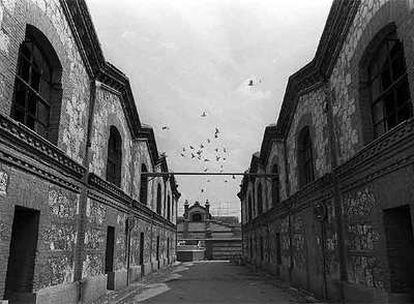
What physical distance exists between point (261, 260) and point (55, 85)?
1709cm

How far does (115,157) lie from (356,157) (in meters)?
8.57

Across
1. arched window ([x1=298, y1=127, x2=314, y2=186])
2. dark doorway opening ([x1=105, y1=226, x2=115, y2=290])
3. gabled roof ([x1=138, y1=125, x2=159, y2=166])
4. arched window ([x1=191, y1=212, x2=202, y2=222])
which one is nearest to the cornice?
dark doorway opening ([x1=105, y1=226, x2=115, y2=290])

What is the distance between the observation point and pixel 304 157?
1303cm

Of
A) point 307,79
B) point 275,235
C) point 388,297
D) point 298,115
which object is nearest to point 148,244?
point 275,235

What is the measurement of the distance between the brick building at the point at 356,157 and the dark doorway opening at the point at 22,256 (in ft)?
19.8

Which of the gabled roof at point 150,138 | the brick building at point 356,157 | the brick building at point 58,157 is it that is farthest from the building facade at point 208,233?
the brick building at point 58,157

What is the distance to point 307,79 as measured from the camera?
1172 centimetres

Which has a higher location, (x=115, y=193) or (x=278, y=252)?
(x=115, y=193)

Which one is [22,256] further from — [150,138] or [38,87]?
[150,138]

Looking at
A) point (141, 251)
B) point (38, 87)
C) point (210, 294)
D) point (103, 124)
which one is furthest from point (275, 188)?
point (38, 87)

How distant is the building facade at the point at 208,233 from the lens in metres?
40.7

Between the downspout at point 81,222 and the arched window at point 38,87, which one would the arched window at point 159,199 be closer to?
the downspout at point 81,222

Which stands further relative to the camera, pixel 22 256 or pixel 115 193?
pixel 115 193

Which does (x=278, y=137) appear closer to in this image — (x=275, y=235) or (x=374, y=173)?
(x=275, y=235)
